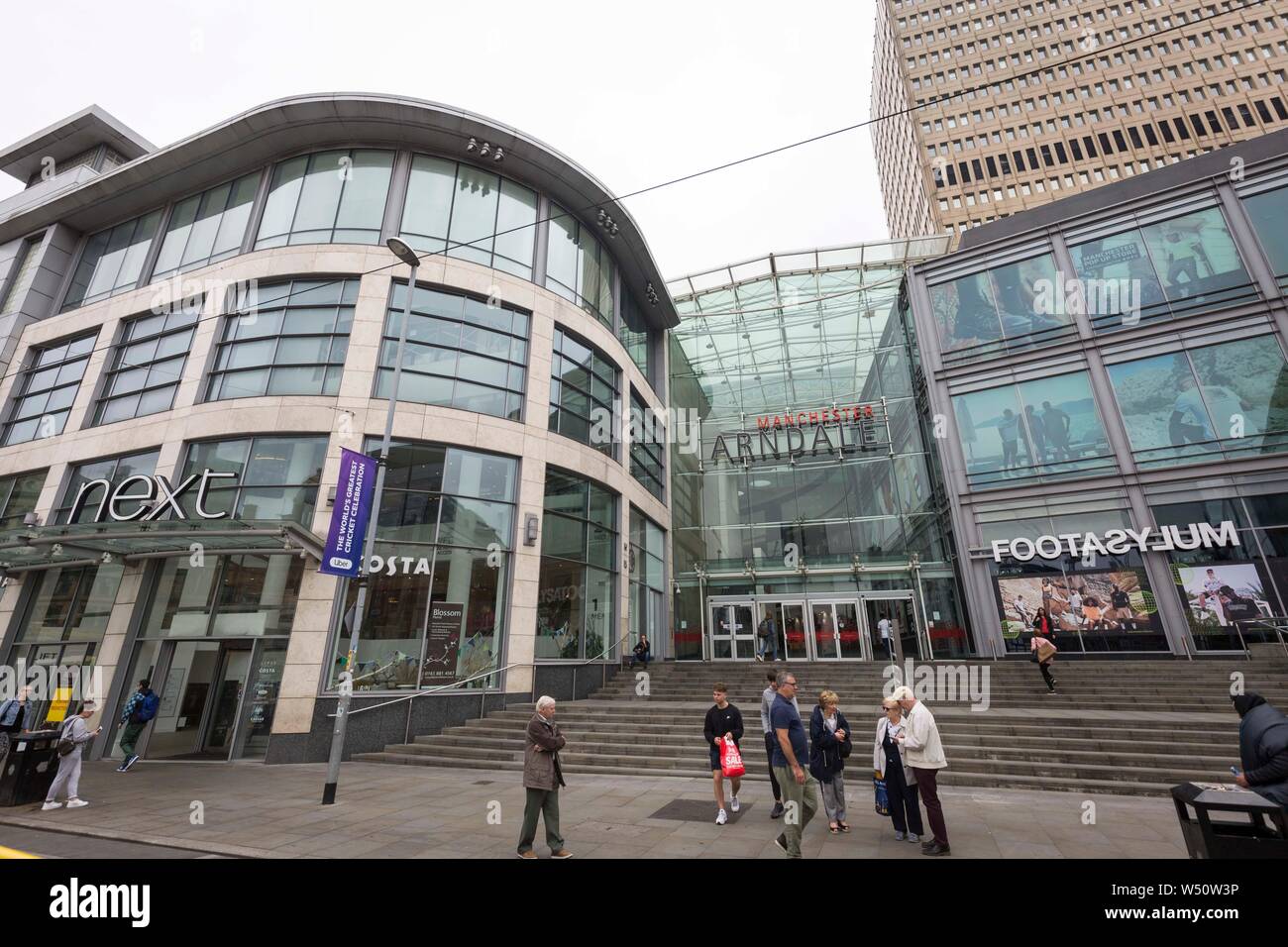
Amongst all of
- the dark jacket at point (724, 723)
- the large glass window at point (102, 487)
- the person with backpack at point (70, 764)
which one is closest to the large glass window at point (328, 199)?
the large glass window at point (102, 487)

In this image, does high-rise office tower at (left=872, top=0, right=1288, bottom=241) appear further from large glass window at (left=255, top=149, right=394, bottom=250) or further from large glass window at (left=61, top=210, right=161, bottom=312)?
large glass window at (left=61, top=210, right=161, bottom=312)

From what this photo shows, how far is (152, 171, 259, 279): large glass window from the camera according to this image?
19.0 meters

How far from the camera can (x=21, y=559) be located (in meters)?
16.1

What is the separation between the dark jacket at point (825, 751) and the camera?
289 inches

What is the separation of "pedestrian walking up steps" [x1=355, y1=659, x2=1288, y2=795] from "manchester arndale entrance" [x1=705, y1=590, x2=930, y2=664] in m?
4.65

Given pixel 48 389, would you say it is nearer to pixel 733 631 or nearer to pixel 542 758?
pixel 542 758

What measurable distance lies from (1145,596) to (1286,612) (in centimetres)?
322

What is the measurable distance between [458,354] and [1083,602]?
2286 cm

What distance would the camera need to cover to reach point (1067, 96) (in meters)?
66.4

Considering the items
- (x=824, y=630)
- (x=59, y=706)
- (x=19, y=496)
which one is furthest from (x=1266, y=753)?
(x=19, y=496)

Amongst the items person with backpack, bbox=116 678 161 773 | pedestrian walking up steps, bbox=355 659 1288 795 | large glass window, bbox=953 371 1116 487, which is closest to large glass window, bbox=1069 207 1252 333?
large glass window, bbox=953 371 1116 487

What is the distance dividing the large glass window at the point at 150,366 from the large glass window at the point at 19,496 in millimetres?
3048

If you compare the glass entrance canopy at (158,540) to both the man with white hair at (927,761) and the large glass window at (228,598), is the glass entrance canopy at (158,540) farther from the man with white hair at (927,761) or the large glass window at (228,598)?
the man with white hair at (927,761)

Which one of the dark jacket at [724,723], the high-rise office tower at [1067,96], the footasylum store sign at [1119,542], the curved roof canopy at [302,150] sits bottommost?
the dark jacket at [724,723]
